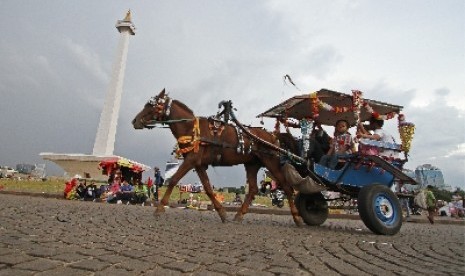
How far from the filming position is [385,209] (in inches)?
261

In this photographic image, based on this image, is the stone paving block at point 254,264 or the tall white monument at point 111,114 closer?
the stone paving block at point 254,264

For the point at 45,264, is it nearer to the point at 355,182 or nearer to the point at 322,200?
the point at 355,182

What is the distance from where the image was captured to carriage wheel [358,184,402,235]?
6.23m

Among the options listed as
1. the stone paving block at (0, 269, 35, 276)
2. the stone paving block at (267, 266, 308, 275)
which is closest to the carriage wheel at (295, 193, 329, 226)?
the stone paving block at (267, 266, 308, 275)

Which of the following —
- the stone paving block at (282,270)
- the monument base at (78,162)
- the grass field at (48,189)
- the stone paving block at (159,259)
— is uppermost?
the monument base at (78,162)

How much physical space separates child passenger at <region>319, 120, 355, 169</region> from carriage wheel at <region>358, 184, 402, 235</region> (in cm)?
90

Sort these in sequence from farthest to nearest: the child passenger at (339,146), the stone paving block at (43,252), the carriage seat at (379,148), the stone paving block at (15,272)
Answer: the child passenger at (339,146), the carriage seat at (379,148), the stone paving block at (43,252), the stone paving block at (15,272)

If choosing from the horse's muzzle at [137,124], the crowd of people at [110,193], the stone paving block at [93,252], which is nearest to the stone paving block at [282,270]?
the stone paving block at [93,252]

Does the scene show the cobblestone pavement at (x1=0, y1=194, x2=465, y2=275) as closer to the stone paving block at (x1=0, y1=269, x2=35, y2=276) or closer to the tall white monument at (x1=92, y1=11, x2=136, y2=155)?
the stone paving block at (x1=0, y1=269, x2=35, y2=276)

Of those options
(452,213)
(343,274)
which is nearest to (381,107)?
(343,274)

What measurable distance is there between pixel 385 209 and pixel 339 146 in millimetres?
1481

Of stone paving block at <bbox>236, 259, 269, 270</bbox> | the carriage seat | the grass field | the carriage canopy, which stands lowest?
stone paving block at <bbox>236, 259, 269, 270</bbox>

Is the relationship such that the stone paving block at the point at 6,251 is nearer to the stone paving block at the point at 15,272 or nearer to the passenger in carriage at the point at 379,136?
the stone paving block at the point at 15,272

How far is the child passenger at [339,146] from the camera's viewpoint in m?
7.11
